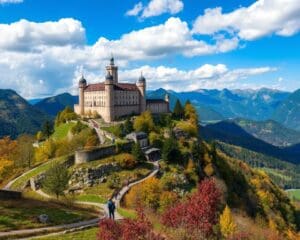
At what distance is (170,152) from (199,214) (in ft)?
284

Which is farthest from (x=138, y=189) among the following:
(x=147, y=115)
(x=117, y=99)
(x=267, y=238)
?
(x=117, y=99)

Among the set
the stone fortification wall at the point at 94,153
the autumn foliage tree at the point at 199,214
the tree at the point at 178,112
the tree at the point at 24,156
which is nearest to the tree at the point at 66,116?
the tree at the point at 24,156

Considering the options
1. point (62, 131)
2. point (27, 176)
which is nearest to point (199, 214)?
point (27, 176)

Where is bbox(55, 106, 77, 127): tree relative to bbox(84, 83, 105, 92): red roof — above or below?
below

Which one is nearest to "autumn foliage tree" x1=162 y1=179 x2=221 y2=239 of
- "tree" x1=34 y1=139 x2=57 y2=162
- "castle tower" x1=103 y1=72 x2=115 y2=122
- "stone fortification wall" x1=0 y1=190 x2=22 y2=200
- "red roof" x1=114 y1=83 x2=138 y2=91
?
"stone fortification wall" x1=0 y1=190 x2=22 y2=200

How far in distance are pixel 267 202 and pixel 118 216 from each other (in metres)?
98.1

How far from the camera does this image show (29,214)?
42688 mm

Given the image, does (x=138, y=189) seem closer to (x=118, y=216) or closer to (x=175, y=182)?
(x=175, y=182)

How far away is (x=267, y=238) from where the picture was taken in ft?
224

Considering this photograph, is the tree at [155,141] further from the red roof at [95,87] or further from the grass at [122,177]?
the red roof at [95,87]

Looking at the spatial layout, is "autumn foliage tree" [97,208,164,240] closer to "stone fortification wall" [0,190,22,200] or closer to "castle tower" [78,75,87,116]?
"stone fortification wall" [0,190,22,200]

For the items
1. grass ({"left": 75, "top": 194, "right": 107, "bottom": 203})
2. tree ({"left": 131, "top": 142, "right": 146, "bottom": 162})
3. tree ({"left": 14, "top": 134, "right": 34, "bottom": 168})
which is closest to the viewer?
grass ({"left": 75, "top": 194, "right": 107, "bottom": 203})

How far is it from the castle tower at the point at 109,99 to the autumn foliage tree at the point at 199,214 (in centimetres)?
11230

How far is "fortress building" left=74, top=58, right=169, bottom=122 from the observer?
447ft
